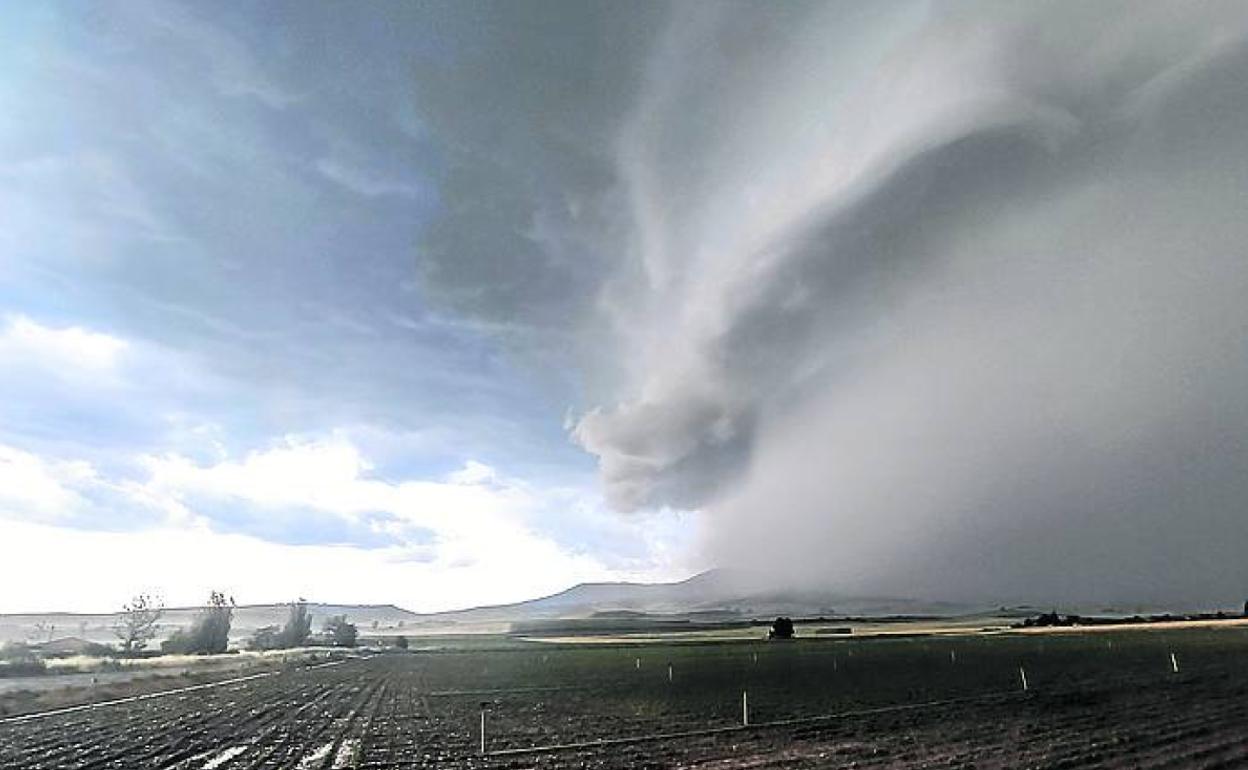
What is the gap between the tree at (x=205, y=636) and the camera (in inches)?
7101

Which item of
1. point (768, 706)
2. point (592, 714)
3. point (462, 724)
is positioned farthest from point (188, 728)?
point (768, 706)

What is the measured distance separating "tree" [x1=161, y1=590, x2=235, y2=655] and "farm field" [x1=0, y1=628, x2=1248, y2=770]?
13289cm

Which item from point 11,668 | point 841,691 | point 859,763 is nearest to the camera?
point 859,763

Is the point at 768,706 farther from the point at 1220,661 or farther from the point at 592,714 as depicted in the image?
the point at 1220,661

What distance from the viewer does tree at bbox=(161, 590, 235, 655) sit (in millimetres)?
180375

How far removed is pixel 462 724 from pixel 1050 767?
3056 centimetres

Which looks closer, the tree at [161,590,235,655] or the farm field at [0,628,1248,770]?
the farm field at [0,628,1248,770]

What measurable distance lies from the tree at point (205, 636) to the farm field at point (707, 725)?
133 m

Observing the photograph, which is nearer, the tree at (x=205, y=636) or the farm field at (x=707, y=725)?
the farm field at (x=707, y=725)

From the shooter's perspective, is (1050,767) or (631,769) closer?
(1050,767)

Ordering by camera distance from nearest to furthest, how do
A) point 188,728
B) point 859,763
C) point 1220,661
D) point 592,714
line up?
1. point 859,763
2. point 188,728
3. point 592,714
4. point 1220,661

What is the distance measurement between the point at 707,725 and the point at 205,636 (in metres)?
188

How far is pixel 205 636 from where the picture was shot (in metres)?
184

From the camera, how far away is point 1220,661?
6731 cm
